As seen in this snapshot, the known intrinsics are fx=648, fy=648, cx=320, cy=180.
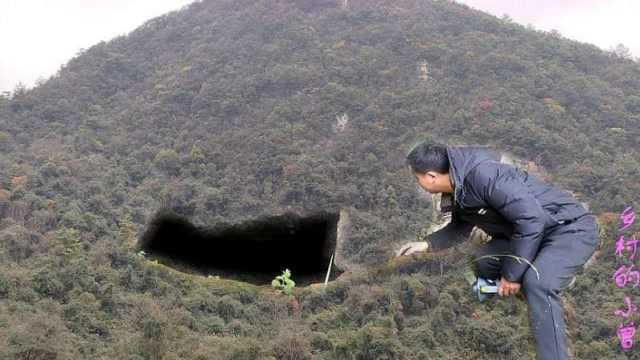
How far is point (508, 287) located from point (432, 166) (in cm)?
61

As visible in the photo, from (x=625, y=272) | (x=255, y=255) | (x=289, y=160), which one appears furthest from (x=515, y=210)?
(x=289, y=160)

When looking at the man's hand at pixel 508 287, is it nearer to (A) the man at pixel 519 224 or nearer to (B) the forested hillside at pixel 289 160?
(A) the man at pixel 519 224

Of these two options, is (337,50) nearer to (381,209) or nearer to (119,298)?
(381,209)

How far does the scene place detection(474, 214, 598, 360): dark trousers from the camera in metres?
2.64

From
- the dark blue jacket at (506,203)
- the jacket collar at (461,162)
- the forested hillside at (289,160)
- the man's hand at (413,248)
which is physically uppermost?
the jacket collar at (461,162)

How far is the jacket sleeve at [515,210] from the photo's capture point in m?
2.61

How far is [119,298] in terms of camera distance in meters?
30.1

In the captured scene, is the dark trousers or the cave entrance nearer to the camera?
the dark trousers

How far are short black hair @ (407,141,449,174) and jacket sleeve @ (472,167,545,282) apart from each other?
6.3 inches

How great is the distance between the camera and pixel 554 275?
8.83 feet

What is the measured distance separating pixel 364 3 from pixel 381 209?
37071 millimetres

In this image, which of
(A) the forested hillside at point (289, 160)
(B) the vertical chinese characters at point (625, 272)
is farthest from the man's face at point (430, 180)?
(A) the forested hillside at point (289, 160)

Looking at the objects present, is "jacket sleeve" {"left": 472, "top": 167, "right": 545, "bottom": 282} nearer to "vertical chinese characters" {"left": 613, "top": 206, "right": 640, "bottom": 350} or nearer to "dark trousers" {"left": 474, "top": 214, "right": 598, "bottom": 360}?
"dark trousers" {"left": 474, "top": 214, "right": 598, "bottom": 360}

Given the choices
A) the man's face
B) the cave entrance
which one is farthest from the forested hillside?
the man's face
